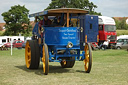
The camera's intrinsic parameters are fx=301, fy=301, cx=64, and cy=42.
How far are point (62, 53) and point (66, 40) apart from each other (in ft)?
1.85

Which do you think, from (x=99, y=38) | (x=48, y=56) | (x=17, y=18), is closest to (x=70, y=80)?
(x=48, y=56)

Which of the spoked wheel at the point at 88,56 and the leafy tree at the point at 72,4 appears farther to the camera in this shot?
the leafy tree at the point at 72,4

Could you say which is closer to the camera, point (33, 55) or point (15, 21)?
point (33, 55)

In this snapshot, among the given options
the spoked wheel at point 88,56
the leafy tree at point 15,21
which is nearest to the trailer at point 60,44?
the spoked wheel at point 88,56

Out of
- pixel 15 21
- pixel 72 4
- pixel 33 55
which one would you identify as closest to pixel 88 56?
pixel 33 55

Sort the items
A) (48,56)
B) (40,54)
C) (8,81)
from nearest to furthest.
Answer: (8,81)
(48,56)
(40,54)

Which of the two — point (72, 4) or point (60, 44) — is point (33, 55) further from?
point (72, 4)

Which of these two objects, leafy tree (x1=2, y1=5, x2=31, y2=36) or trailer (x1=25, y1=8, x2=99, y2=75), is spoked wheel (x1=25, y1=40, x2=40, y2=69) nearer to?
trailer (x1=25, y1=8, x2=99, y2=75)

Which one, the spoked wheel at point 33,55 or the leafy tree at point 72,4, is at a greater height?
Answer: the leafy tree at point 72,4

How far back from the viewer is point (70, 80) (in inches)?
412

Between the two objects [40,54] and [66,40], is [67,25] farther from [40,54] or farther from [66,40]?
[40,54]

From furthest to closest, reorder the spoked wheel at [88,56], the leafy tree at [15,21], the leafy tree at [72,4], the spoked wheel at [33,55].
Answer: the leafy tree at [15,21], the leafy tree at [72,4], the spoked wheel at [33,55], the spoked wheel at [88,56]

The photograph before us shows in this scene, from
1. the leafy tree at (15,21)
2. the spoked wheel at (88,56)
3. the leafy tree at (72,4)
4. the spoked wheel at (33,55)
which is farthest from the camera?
the leafy tree at (15,21)

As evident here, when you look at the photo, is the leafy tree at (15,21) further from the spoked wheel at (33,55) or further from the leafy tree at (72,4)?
the spoked wheel at (33,55)
